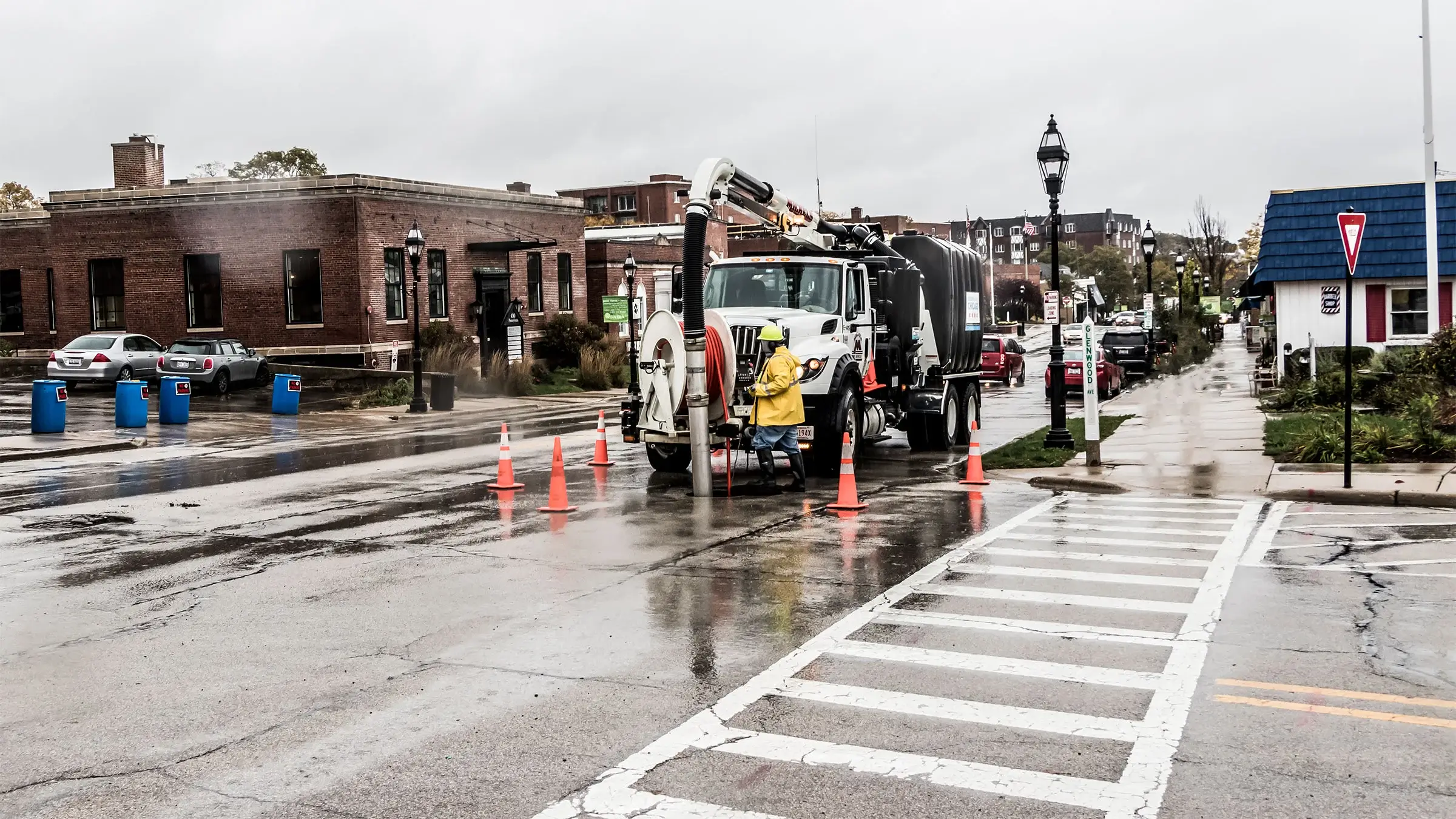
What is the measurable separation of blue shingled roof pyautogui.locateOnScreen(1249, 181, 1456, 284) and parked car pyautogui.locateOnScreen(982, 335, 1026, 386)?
12.6 m

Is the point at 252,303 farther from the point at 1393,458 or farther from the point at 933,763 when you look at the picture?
the point at 933,763

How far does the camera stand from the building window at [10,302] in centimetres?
4528

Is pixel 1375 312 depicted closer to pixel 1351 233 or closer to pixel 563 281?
pixel 1351 233

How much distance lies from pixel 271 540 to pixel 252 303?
102 feet

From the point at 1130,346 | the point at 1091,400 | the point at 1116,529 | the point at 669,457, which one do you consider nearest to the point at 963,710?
the point at 1116,529

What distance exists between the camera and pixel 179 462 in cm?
2028

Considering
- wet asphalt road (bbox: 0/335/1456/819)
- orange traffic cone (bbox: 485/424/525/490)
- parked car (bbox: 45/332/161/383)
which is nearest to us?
wet asphalt road (bbox: 0/335/1456/819)

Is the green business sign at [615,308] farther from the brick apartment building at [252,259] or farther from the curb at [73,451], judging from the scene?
the curb at [73,451]

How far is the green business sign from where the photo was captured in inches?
1956

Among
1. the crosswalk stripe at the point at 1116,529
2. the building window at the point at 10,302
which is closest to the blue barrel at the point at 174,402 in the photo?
the crosswalk stripe at the point at 1116,529

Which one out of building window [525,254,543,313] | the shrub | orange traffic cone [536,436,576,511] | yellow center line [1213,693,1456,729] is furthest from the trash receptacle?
yellow center line [1213,693,1456,729]

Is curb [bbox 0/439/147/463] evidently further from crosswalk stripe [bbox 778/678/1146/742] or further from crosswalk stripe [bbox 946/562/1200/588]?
crosswalk stripe [bbox 778/678/1146/742]

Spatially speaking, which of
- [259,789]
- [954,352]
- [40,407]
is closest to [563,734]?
[259,789]

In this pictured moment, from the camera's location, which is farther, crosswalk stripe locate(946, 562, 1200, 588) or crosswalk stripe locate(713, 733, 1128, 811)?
crosswalk stripe locate(946, 562, 1200, 588)
